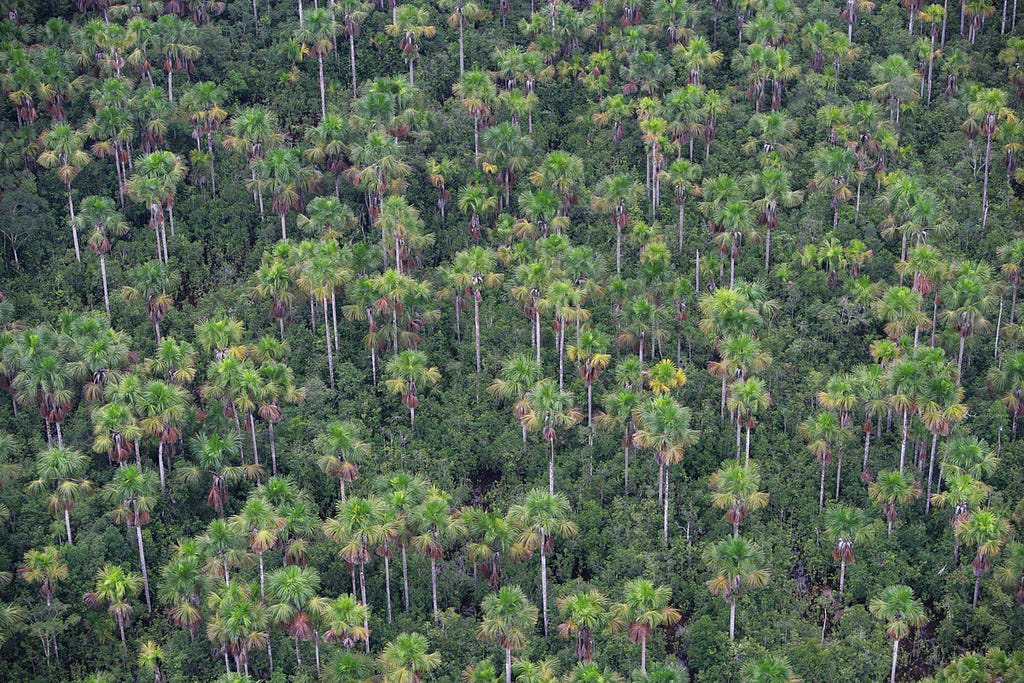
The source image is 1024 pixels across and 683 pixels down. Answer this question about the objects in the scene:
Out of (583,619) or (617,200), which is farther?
(617,200)

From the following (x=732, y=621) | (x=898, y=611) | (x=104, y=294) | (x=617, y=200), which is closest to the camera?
(x=898, y=611)

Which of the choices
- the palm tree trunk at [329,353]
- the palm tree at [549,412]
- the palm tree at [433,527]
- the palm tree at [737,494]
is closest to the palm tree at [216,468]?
the palm tree trunk at [329,353]

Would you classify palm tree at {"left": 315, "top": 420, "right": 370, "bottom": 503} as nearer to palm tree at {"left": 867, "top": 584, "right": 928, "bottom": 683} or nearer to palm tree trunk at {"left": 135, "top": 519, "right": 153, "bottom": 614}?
palm tree trunk at {"left": 135, "top": 519, "right": 153, "bottom": 614}

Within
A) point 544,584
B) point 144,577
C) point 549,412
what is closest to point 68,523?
point 144,577

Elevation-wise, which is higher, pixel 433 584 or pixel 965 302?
pixel 965 302

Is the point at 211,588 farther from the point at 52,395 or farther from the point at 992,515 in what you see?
the point at 992,515

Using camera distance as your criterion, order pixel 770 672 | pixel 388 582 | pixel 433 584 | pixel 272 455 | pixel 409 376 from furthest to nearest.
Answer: pixel 409 376
pixel 272 455
pixel 433 584
pixel 388 582
pixel 770 672

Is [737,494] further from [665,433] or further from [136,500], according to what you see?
[136,500]

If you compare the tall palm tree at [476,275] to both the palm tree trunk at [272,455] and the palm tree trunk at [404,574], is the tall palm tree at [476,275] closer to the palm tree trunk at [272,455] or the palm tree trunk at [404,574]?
the palm tree trunk at [272,455]
